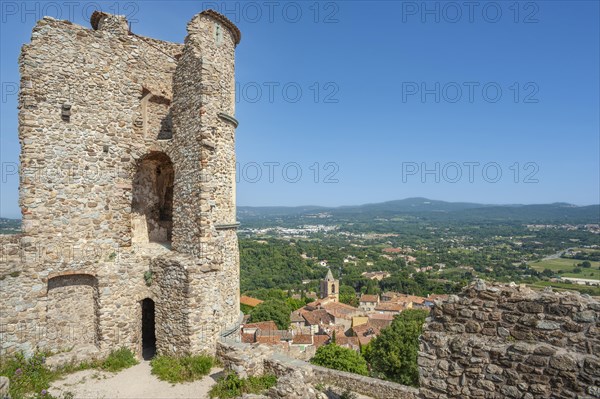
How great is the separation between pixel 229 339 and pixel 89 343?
3.61 metres

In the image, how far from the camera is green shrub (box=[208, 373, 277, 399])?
25.1 feet

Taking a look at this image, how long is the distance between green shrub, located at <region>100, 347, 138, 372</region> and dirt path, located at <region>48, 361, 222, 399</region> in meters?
0.21

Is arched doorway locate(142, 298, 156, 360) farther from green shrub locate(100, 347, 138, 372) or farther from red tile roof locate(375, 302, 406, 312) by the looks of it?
red tile roof locate(375, 302, 406, 312)

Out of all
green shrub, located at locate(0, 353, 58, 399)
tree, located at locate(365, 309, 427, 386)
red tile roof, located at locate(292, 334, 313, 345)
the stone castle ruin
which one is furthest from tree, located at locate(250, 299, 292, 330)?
green shrub, located at locate(0, 353, 58, 399)

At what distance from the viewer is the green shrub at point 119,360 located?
28.6 feet

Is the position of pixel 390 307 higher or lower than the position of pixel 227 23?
lower

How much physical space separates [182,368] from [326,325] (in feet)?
147

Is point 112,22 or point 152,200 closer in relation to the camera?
point 112,22

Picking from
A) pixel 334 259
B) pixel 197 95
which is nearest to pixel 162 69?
pixel 197 95

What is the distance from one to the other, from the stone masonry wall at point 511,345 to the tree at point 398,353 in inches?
883

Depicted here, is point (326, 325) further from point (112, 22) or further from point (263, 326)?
point (112, 22)

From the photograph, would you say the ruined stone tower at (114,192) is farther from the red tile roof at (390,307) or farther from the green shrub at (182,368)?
the red tile roof at (390,307)

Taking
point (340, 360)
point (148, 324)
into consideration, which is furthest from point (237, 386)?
point (340, 360)

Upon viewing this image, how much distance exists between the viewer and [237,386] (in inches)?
307
